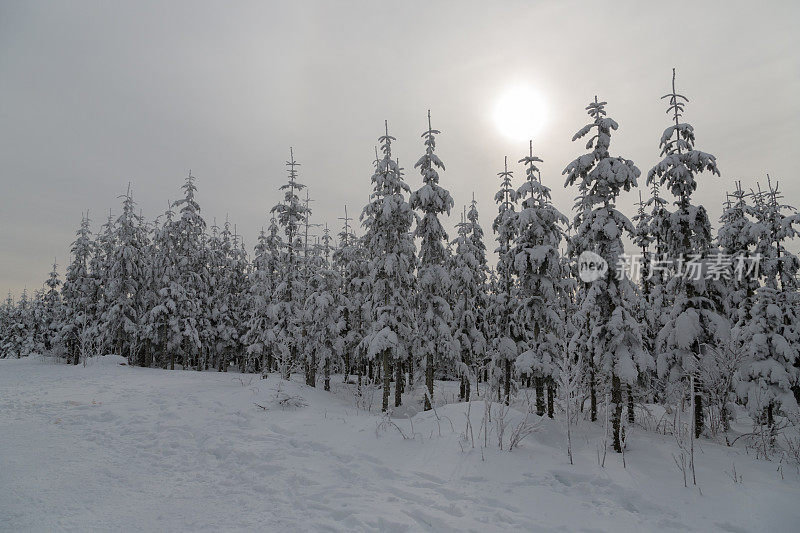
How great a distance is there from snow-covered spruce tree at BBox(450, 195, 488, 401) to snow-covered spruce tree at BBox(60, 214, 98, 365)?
35061mm

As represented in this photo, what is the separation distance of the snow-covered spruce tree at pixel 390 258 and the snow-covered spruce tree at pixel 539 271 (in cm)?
572

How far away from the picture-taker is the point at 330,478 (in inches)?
356

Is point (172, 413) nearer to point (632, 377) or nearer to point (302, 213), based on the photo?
point (632, 377)

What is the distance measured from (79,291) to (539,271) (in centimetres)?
4267

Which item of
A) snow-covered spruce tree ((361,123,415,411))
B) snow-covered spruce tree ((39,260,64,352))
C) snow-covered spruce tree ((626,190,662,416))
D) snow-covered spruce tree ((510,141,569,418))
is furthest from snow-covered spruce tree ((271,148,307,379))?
snow-covered spruce tree ((39,260,64,352))

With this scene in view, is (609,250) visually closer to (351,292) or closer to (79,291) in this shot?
(351,292)

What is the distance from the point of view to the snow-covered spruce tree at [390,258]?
21.5 meters

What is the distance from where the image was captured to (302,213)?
2848cm

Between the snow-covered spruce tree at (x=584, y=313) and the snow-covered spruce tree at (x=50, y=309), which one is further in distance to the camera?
the snow-covered spruce tree at (x=50, y=309)

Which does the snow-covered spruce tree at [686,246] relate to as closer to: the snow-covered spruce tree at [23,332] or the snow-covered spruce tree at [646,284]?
the snow-covered spruce tree at [646,284]

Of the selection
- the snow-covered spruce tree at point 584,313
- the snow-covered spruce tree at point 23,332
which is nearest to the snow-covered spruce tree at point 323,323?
the snow-covered spruce tree at point 584,313

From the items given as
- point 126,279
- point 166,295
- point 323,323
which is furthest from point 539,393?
point 126,279

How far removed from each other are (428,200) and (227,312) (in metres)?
32.0

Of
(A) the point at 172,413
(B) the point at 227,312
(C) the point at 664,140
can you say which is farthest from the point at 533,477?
(B) the point at 227,312
